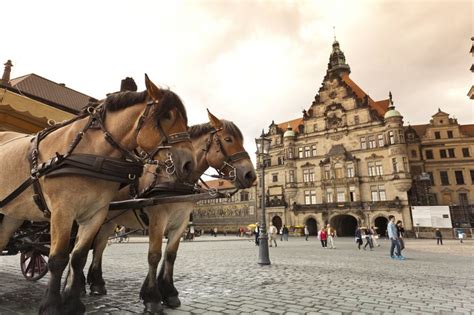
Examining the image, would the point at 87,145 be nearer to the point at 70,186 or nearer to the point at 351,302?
the point at 70,186

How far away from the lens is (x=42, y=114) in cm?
839

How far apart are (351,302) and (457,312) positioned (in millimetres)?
1388

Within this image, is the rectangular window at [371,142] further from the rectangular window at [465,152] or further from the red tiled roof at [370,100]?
the rectangular window at [465,152]

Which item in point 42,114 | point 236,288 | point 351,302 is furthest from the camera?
point 42,114

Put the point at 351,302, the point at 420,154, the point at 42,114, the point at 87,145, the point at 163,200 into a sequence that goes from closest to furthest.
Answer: the point at 87,145 → the point at 163,200 → the point at 351,302 → the point at 42,114 → the point at 420,154

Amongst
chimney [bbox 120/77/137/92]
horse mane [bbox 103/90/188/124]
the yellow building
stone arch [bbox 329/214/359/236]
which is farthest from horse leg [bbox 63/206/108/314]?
stone arch [bbox 329/214/359/236]

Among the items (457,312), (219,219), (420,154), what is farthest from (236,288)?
(219,219)

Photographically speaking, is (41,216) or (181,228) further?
(181,228)

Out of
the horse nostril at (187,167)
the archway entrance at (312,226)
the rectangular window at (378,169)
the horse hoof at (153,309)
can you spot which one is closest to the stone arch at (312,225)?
the archway entrance at (312,226)

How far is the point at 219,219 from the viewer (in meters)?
64.2

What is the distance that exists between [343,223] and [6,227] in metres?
50.2

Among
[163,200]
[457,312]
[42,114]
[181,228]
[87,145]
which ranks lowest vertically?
[457,312]

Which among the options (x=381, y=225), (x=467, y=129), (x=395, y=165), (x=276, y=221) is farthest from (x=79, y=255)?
(x=467, y=129)

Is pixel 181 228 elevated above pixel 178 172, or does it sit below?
below
